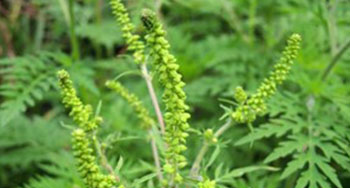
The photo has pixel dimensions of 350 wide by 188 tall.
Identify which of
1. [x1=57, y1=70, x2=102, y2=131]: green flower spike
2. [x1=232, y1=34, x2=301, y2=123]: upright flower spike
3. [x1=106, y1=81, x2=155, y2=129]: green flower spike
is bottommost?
[x1=57, y1=70, x2=102, y2=131]: green flower spike

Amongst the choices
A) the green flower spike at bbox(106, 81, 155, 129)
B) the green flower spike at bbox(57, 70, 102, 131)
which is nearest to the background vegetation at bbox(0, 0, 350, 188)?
the green flower spike at bbox(106, 81, 155, 129)

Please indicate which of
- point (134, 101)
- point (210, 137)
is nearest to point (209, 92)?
point (134, 101)

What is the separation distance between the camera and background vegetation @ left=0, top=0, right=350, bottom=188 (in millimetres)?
2451

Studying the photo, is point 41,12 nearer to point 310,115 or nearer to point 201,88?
point 201,88

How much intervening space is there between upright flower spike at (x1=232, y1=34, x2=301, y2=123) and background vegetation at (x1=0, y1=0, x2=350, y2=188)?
312mm

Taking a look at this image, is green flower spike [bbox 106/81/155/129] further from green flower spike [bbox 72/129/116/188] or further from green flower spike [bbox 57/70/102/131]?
green flower spike [bbox 72/129/116/188]

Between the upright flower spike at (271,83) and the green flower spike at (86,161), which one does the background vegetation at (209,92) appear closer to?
the upright flower spike at (271,83)

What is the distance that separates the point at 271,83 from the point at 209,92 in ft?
7.35

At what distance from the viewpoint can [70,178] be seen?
2.86 m

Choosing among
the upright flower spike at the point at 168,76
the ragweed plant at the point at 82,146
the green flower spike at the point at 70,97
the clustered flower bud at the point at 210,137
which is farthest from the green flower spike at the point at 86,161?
the clustered flower bud at the point at 210,137

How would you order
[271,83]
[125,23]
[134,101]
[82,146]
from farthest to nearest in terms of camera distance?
[134,101], [125,23], [271,83], [82,146]

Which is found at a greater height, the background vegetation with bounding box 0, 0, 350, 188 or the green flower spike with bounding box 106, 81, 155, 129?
the background vegetation with bounding box 0, 0, 350, 188

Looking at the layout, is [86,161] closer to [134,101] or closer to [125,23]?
[125,23]

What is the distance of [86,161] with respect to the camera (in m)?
1.34
